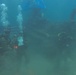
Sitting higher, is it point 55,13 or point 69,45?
point 55,13

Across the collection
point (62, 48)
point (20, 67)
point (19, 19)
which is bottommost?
point (20, 67)

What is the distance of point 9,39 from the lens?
4496 millimetres

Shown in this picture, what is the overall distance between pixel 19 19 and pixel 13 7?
268 millimetres

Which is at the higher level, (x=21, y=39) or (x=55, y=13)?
(x=55, y=13)

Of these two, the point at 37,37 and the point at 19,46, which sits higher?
the point at 37,37

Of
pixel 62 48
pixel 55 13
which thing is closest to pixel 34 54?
pixel 62 48

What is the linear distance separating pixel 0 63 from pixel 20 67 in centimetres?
43

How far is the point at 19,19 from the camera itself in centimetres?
443

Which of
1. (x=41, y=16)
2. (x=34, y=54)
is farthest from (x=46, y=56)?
(x=41, y=16)

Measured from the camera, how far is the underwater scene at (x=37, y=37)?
14.5 feet

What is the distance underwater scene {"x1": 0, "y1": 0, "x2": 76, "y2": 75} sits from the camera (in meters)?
4.42

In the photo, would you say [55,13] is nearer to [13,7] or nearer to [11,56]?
[13,7]

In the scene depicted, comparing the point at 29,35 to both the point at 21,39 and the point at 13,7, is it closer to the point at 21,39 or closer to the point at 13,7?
the point at 21,39

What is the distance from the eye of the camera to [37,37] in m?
4.51
